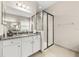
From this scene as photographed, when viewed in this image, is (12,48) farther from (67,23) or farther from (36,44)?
(67,23)

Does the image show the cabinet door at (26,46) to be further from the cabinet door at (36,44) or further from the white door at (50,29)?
the white door at (50,29)

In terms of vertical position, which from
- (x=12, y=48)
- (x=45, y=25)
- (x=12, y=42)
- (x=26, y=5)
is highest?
(x=26, y=5)

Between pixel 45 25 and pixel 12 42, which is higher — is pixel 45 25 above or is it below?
above

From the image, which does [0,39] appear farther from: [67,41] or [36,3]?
[67,41]

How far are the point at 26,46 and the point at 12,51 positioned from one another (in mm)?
530

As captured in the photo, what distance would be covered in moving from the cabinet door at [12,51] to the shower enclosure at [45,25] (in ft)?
4.77

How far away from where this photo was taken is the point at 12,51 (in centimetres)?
201

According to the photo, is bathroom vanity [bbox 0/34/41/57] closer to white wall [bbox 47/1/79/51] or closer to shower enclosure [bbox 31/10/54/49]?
shower enclosure [bbox 31/10/54/49]

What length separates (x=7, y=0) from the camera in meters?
2.43

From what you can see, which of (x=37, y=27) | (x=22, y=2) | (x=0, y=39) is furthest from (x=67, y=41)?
(x=0, y=39)

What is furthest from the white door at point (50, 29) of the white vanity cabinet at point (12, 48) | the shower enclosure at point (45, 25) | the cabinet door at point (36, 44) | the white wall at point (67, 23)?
the white vanity cabinet at point (12, 48)

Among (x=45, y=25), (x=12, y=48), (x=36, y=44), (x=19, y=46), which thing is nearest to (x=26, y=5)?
(x=45, y=25)

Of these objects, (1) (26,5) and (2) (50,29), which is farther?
(2) (50,29)

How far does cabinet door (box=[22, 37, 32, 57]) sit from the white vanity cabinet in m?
0.17
